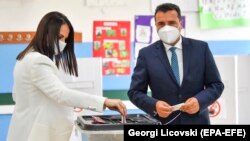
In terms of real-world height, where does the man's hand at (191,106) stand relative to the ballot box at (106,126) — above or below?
above

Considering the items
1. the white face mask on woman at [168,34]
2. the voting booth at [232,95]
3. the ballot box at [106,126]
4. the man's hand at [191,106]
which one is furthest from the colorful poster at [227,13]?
the ballot box at [106,126]

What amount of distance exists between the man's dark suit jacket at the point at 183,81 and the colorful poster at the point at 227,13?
5.02 ft

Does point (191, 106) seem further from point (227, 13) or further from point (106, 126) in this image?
point (227, 13)

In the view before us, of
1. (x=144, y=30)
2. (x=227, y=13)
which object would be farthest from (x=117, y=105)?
(x=227, y=13)

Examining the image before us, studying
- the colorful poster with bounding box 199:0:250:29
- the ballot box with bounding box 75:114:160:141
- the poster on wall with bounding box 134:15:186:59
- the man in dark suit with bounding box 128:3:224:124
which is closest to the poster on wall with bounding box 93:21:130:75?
the poster on wall with bounding box 134:15:186:59

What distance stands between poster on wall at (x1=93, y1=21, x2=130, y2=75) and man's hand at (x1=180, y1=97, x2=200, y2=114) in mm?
1590

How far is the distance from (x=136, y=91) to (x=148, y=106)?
0.13 m

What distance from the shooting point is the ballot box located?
1.34 meters

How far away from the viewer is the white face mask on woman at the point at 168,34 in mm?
1830

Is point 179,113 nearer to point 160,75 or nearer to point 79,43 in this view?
point 160,75

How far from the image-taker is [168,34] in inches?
72.1

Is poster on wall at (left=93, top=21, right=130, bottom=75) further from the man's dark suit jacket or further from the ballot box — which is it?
the ballot box

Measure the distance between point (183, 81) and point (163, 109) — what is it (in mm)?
219

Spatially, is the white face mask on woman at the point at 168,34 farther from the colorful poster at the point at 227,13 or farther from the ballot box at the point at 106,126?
the colorful poster at the point at 227,13
